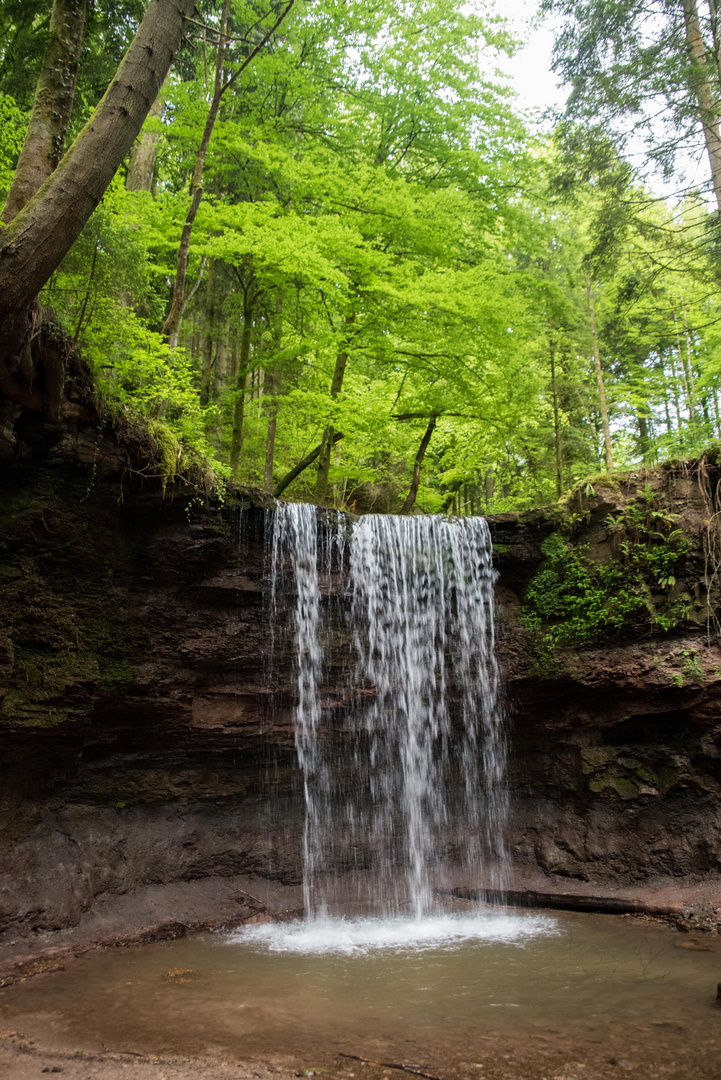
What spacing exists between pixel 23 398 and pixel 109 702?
3748 mm

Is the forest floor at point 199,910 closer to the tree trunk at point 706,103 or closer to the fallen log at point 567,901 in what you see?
the fallen log at point 567,901

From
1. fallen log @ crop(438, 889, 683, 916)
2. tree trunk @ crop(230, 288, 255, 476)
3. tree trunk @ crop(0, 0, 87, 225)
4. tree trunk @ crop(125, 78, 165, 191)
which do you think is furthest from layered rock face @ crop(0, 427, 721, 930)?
tree trunk @ crop(125, 78, 165, 191)

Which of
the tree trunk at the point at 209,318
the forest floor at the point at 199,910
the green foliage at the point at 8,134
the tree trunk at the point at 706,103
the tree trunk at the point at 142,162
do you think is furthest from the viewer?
the tree trunk at the point at 209,318

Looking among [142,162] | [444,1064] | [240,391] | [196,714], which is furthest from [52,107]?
[444,1064]

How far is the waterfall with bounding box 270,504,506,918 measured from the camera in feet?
30.4

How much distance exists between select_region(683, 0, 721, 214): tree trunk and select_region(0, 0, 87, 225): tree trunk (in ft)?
27.6

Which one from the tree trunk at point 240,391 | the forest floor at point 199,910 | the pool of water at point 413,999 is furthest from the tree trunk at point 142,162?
the pool of water at point 413,999

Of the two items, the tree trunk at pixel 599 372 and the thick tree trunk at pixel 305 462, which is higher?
the tree trunk at pixel 599 372

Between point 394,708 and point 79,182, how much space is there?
290 inches

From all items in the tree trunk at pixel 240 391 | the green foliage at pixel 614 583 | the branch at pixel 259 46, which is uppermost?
the branch at pixel 259 46

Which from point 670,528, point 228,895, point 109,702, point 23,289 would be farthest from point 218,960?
point 670,528

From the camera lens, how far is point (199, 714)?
8711mm

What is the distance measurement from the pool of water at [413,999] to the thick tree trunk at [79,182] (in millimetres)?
5522

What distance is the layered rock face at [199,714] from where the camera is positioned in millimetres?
7621
